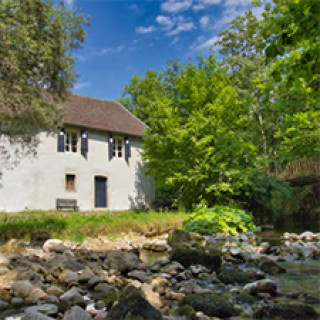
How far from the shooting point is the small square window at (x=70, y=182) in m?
19.1

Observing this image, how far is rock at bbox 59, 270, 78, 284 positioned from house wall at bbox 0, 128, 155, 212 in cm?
1288

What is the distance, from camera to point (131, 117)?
2419 centimetres

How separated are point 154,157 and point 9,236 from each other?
974 centimetres

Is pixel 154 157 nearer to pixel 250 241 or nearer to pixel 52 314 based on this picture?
pixel 250 241

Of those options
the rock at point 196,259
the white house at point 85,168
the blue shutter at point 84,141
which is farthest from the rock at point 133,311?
the blue shutter at point 84,141

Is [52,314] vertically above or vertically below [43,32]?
below

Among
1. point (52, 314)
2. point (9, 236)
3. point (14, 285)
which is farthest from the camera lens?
point (9, 236)

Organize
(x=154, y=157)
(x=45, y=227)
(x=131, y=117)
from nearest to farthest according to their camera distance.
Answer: (x=45, y=227) < (x=154, y=157) < (x=131, y=117)

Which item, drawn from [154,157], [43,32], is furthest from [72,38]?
[154,157]

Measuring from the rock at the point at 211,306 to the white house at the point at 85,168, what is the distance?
1419 centimetres

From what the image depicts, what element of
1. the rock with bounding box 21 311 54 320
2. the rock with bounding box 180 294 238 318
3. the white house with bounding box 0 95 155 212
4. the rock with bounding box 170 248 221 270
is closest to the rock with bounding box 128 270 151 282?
the rock with bounding box 170 248 221 270

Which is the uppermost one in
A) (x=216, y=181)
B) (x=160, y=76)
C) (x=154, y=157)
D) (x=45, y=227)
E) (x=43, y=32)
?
(x=160, y=76)

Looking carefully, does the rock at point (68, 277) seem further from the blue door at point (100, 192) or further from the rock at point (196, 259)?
the blue door at point (100, 192)

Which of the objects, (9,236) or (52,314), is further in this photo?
(9,236)
